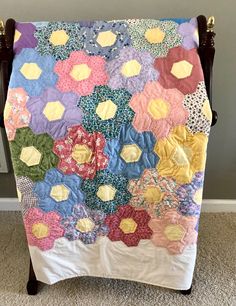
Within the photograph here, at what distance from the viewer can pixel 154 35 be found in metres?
1.26

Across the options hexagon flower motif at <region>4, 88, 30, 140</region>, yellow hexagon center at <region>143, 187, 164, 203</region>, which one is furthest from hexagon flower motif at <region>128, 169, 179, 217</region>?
hexagon flower motif at <region>4, 88, 30, 140</region>

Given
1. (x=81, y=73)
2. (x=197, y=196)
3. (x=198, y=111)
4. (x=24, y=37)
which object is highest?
(x=24, y=37)

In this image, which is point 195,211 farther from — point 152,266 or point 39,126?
point 39,126

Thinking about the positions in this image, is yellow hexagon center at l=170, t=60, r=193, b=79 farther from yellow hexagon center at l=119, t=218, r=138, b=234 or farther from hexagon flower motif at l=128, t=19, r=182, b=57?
yellow hexagon center at l=119, t=218, r=138, b=234

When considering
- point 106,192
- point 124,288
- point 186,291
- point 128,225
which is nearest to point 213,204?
point 186,291

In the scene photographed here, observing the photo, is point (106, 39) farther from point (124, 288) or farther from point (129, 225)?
point (124, 288)

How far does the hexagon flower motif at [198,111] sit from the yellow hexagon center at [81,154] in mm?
302

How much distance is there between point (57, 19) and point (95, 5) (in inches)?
6.1

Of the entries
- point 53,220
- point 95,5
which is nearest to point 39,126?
point 53,220

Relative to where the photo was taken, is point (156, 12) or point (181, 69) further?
point (156, 12)

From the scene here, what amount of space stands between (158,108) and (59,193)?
40 cm

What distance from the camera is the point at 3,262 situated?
5.53 ft

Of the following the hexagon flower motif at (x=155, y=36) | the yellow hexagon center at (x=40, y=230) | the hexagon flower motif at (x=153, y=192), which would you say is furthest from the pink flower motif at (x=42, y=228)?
the hexagon flower motif at (x=155, y=36)

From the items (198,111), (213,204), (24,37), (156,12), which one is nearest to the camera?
(198,111)
